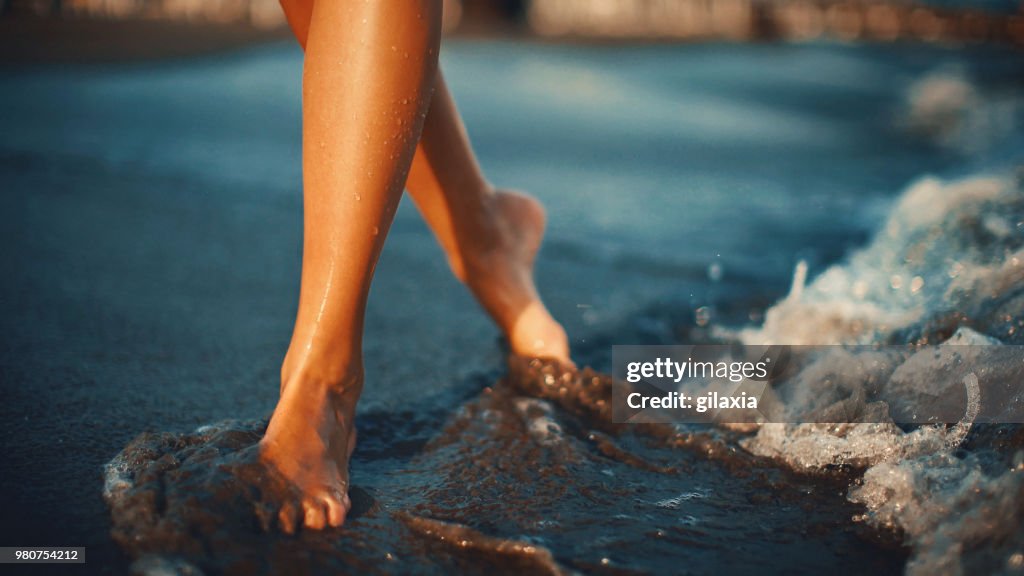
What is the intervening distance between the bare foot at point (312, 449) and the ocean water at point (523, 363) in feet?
0.11

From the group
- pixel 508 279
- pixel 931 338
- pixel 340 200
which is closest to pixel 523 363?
pixel 508 279

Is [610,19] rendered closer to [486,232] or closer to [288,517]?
[486,232]

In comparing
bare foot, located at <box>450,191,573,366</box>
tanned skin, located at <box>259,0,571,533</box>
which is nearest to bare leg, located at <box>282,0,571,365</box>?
bare foot, located at <box>450,191,573,366</box>

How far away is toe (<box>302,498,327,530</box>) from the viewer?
4.20 feet

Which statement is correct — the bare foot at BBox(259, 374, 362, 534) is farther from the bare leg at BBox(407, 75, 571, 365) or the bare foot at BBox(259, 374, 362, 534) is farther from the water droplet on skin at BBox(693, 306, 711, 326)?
the water droplet on skin at BBox(693, 306, 711, 326)

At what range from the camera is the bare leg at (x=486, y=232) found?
181 centimetres

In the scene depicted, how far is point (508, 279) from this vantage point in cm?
196

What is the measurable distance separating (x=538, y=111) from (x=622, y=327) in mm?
3074

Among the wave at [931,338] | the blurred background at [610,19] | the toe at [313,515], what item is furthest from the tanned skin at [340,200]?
the blurred background at [610,19]

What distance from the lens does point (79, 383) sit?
1.70 metres

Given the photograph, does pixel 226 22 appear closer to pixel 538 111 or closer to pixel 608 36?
pixel 608 36

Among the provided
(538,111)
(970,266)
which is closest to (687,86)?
(538,111)

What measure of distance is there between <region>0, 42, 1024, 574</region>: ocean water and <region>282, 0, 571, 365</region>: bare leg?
97mm

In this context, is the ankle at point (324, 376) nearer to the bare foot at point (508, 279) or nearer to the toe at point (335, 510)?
the toe at point (335, 510)
